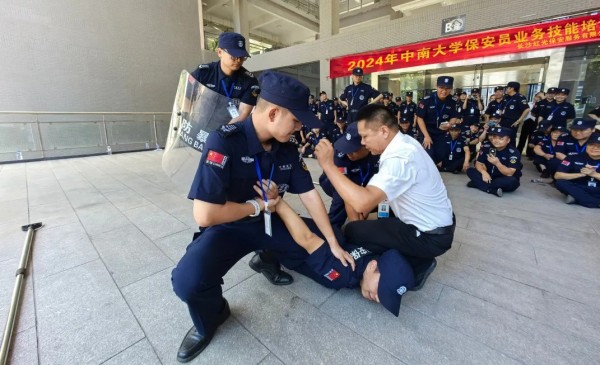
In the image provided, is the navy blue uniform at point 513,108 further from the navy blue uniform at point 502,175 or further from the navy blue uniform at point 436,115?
the navy blue uniform at point 502,175

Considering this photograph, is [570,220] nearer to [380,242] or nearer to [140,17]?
[380,242]

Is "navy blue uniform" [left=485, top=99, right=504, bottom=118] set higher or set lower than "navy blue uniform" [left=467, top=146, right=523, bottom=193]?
higher

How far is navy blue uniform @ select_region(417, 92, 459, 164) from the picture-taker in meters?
4.73

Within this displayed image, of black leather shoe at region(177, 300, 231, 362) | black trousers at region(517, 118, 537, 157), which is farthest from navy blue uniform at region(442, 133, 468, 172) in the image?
black leather shoe at region(177, 300, 231, 362)

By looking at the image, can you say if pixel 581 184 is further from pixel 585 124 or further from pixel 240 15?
pixel 240 15

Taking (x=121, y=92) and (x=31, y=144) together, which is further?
(x=121, y=92)

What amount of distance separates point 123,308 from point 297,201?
2169 mm

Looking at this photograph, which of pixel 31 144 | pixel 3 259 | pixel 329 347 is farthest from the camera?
pixel 31 144

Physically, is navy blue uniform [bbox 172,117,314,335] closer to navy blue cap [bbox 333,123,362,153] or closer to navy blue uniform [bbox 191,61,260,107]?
navy blue cap [bbox 333,123,362,153]

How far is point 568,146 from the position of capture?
4074 mm

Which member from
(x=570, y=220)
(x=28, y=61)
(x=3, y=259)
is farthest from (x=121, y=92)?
(x=570, y=220)

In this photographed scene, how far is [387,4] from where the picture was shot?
11531 mm

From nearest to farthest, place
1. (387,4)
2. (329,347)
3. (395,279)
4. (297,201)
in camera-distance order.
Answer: (329,347), (395,279), (297,201), (387,4)

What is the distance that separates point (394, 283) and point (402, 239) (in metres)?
0.37
